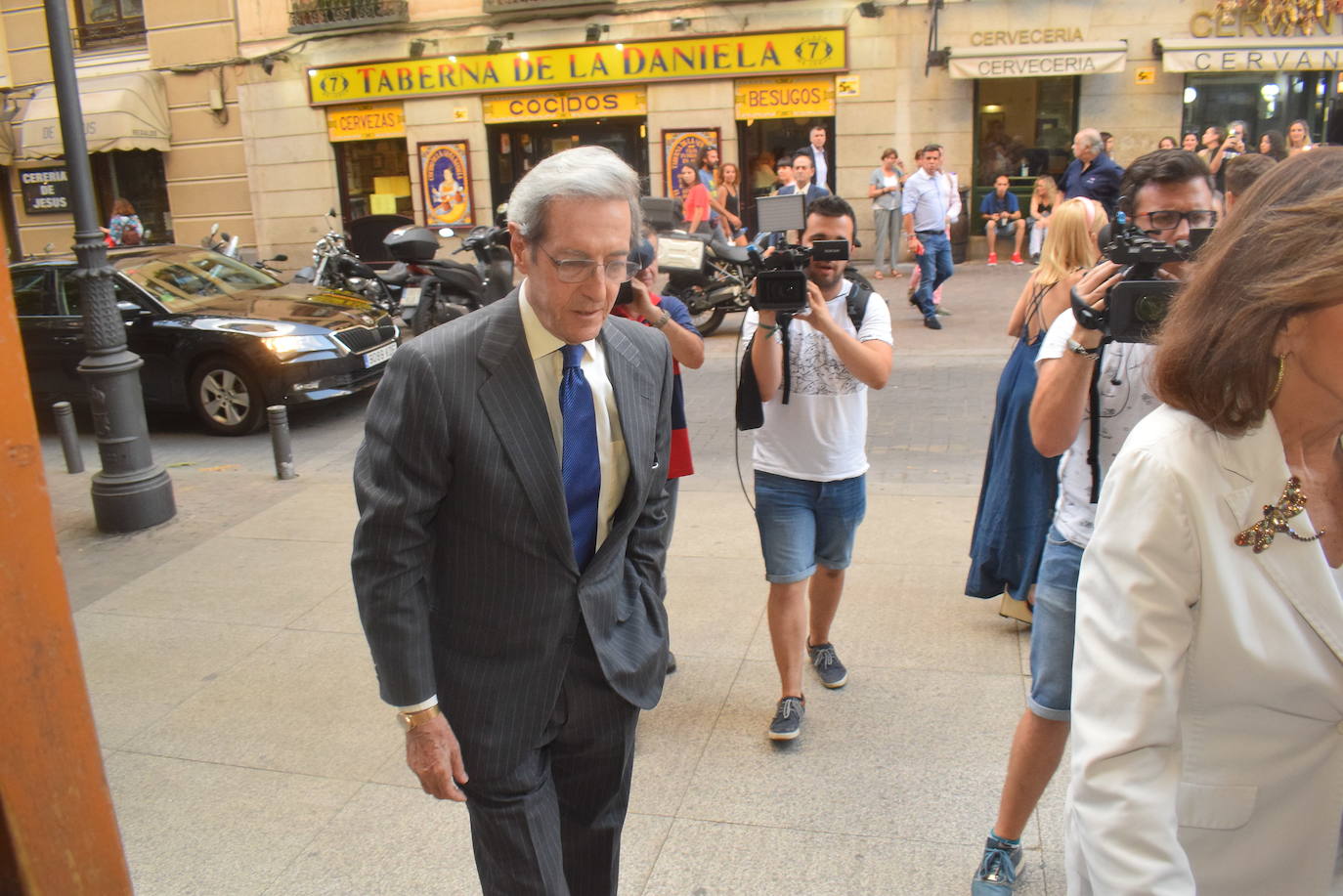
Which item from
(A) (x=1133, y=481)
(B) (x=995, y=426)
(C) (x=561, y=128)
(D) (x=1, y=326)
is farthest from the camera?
(C) (x=561, y=128)

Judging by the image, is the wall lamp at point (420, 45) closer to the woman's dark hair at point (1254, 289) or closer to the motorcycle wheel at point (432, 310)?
the motorcycle wheel at point (432, 310)

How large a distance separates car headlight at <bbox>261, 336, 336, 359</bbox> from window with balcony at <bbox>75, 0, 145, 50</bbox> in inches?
567

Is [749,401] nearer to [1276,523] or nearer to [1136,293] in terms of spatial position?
[1136,293]

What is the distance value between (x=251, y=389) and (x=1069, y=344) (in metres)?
7.90

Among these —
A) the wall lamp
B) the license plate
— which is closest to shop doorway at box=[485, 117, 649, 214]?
the wall lamp

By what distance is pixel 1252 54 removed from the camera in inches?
599

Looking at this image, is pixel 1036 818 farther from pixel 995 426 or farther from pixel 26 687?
pixel 26 687

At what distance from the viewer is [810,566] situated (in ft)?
12.2

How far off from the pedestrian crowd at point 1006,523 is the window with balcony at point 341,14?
16332 mm

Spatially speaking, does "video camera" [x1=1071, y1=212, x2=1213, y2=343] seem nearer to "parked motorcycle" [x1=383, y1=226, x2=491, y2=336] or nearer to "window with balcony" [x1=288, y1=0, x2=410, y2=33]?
"parked motorcycle" [x1=383, y1=226, x2=491, y2=336]

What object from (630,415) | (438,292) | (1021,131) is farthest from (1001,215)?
(630,415)

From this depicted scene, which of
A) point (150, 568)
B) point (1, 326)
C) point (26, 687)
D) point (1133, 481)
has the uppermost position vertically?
point (1, 326)

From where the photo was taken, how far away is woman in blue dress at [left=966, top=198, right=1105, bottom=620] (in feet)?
12.5

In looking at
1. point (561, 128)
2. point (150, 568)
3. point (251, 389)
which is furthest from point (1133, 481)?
point (561, 128)
